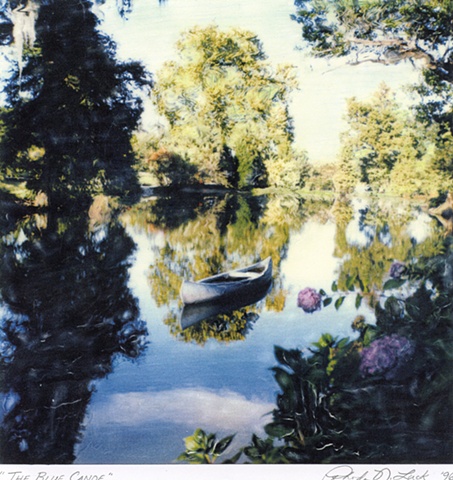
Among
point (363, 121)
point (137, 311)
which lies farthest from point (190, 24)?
point (137, 311)

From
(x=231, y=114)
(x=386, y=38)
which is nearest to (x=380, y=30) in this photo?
(x=386, y=38)

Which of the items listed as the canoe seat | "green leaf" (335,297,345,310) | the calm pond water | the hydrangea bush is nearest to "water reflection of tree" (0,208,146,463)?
the calm pond water

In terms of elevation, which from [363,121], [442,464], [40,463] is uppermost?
[363,121]

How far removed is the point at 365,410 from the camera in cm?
250

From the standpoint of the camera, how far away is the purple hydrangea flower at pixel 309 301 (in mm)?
2537

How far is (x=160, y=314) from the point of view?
8.38 feet

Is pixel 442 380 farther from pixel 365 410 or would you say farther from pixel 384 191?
pixel 384 191

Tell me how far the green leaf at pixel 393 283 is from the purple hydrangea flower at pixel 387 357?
227mm

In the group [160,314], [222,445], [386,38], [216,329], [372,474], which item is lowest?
[372,474]

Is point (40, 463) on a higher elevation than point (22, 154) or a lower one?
lower

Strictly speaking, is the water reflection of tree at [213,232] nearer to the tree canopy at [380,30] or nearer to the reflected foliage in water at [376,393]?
the reflected foliage in water at [376,393]

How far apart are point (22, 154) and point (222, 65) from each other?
101cm
